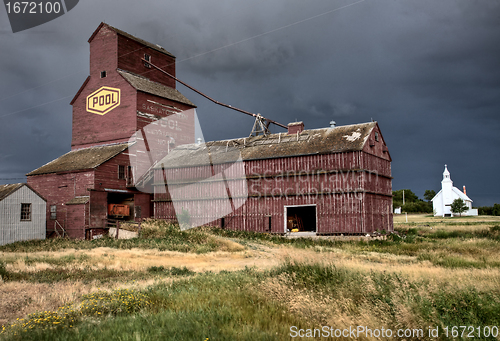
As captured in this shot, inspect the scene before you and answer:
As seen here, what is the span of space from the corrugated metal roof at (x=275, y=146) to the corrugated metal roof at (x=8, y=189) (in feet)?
39.2

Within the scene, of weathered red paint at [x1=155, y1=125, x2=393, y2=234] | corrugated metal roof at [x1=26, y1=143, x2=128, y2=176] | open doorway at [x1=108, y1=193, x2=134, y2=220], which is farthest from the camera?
open doorway at [x1=108, y1=193, x2=134, y2=220]

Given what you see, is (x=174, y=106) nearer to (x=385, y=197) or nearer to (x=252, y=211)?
(x=252, y=211)

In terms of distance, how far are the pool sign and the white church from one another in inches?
2807

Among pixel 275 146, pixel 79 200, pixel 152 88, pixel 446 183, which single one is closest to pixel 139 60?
pixel 152 88

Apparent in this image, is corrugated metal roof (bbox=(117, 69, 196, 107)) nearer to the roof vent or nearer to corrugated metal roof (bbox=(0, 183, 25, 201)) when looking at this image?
corrugated metal roof (bbox=(0, 183, 25, 201))

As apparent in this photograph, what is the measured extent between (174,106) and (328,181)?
67.0 feet

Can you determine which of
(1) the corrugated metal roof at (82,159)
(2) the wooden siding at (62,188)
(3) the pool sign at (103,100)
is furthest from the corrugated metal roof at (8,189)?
(3) the pool sign at (103,100)

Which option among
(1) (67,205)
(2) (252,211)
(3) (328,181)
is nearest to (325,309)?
(3) (328,181)

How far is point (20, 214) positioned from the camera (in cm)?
2964

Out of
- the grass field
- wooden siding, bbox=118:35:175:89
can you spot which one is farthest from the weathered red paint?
the grass field

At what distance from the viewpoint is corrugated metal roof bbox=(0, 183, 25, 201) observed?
94.9ft

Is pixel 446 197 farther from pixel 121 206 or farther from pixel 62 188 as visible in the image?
pixel 62 188

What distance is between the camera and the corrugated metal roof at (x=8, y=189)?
94.9 ft

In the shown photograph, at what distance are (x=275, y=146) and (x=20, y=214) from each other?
2052cm
